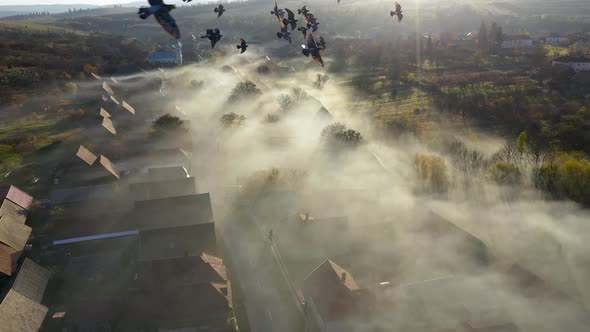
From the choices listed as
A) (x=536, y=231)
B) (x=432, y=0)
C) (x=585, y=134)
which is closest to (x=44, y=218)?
(x=536, y=231)

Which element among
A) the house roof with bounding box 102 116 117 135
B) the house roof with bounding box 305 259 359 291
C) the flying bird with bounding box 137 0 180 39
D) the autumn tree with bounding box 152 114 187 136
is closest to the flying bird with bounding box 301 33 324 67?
the flying bird with bounding box 137 0 180 39

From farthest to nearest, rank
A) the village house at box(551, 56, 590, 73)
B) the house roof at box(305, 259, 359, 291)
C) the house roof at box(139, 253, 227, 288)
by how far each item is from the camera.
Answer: the village house at box(551, 56, 590, 73), the house roof at box(139, 253, 227, 288), the house roof at box(305, 259, 359, 291)

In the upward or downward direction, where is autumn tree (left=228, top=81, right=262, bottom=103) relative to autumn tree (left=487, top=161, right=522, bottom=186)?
upward

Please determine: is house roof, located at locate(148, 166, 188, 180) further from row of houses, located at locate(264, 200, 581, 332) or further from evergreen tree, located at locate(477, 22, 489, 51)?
evergreen tree, located at locate(477, 22, 489, 51)

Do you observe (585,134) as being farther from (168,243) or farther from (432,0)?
(432,0)

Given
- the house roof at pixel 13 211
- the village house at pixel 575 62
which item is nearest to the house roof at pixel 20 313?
the house roof at pixel 13 211

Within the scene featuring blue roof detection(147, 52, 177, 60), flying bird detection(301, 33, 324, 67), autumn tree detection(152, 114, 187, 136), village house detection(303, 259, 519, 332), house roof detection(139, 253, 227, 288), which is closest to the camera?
village house detection(303, 259, 519, 332)

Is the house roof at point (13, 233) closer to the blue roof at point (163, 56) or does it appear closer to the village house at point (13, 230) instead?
the village house at point (13, 230)
